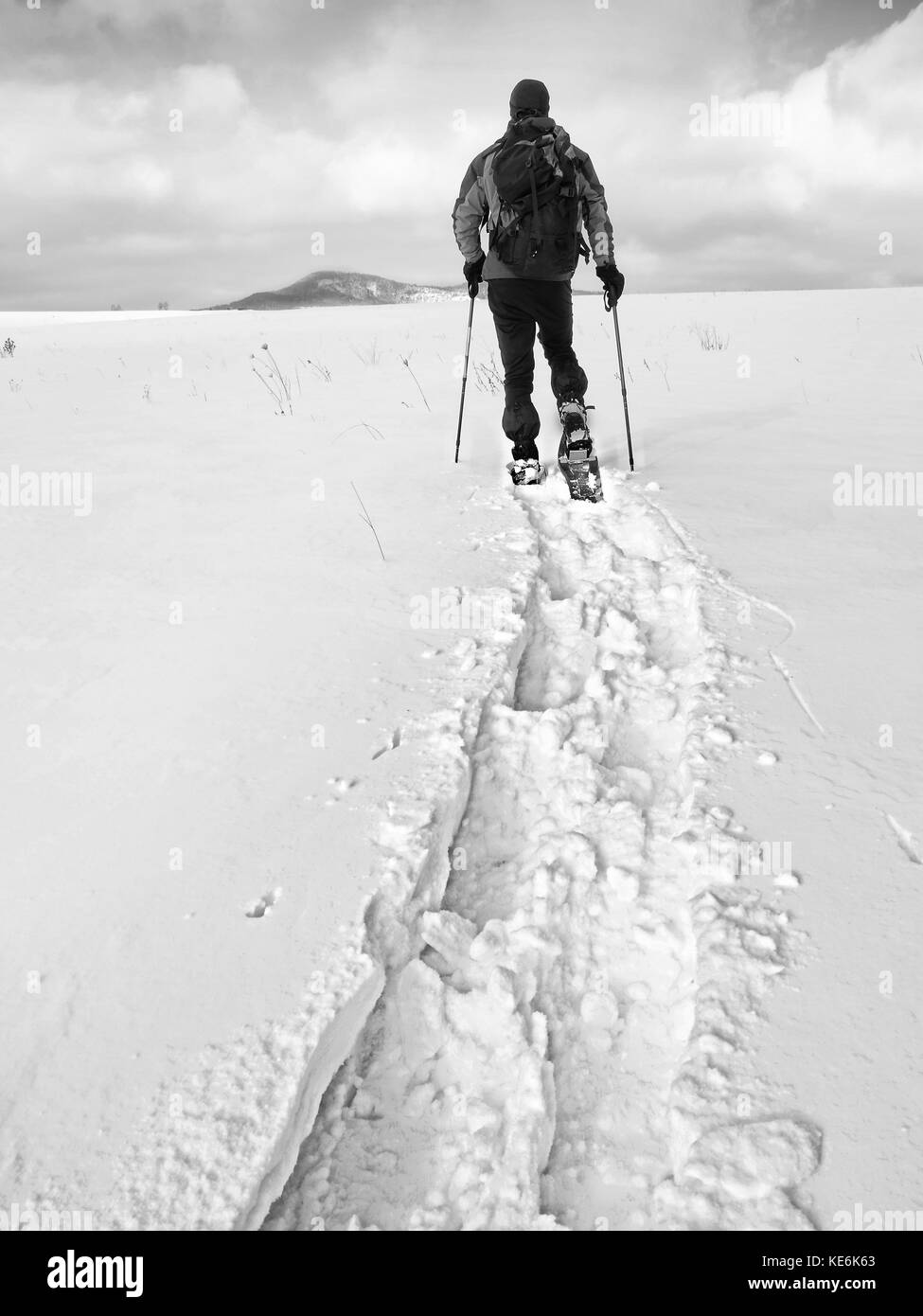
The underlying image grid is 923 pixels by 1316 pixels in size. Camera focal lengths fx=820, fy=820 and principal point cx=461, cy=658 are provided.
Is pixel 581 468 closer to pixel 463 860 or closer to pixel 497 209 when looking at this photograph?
pixel 497 209

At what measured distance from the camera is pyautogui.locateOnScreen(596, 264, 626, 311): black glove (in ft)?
15.5

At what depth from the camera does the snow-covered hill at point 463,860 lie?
4.72 feet

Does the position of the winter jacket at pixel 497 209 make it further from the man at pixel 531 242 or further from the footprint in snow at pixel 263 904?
the footprint in snow at pixel 263 904

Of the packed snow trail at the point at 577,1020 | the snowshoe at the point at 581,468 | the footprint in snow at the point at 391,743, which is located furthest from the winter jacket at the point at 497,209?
the footprint in snow at the point at 391,743

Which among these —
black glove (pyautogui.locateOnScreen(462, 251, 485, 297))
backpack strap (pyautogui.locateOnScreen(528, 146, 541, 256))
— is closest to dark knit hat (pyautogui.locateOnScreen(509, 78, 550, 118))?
backpack strap (pyautogui.locateOnScreen(528, 146, 541, 256))

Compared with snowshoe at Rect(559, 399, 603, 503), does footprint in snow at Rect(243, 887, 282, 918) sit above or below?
below

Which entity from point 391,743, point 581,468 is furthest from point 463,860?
point 581,468

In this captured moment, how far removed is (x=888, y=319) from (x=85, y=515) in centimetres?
1237

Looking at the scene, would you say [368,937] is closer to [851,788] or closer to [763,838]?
[763,838]

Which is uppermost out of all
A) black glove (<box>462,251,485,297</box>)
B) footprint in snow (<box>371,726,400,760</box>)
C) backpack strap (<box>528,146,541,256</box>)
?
backpack strap (<box>528,146,541,256</box>)

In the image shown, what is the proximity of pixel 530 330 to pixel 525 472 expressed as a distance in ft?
3.03

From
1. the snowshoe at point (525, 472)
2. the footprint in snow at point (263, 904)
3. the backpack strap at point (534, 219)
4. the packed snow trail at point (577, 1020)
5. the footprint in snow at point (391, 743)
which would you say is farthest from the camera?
the snowshoe at point (525, 472)

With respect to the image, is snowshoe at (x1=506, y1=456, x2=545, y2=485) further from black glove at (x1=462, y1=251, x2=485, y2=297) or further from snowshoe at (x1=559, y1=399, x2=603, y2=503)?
black glove at (x1=462, y1=251, x2=485, y2=297)

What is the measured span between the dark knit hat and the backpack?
0.10 metres
